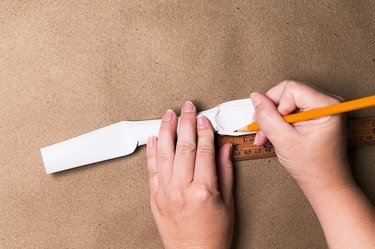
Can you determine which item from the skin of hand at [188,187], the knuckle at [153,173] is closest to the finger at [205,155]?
the skin of hand at [188,187]

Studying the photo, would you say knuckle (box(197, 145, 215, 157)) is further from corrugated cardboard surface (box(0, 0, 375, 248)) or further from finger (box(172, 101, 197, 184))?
corrugated cardboard surface (box(0, 0, 375, 248))

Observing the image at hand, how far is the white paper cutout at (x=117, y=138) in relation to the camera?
111 centimetres

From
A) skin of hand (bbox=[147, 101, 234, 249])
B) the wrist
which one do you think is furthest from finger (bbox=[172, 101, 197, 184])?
the wrist

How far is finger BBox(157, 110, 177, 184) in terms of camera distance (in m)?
1.10

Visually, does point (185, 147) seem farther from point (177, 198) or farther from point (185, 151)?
point (177, 198)

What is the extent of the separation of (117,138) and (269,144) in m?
0.39

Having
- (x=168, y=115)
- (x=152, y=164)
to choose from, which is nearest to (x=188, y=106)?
(x=168, y=115)

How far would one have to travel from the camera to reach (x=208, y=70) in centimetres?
117

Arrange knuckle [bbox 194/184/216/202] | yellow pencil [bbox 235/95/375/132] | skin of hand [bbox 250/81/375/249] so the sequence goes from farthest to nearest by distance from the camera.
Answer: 1. knuckle [bbox 194/184/216/202]
2. skin of hand [bbox 250/81/375/249]
3. yellow pencil [bbox 235/95/375/132]

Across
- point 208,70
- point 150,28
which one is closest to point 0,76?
point 150,28

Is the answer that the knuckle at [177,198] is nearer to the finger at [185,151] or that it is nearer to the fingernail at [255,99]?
the finger at [185,151]

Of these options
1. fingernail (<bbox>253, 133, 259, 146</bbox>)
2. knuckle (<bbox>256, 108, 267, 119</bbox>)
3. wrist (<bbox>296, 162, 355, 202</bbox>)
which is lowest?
wrist (<bbox>296, 162, 355, 202</bbox>)

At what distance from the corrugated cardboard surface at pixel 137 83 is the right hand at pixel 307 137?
0.55 feet

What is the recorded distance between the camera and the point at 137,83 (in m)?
1.15
